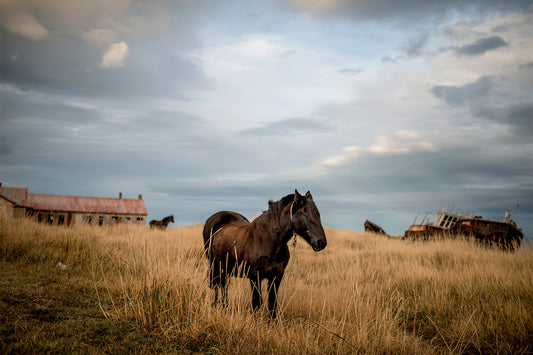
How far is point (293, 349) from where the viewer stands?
3.95 metres

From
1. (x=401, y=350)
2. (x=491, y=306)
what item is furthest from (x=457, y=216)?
(x=401, y=350)

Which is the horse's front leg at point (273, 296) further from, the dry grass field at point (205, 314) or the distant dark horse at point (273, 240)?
the dry grass field at point (205, 314)

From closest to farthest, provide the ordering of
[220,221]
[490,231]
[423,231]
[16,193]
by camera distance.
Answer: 1. [220,221]
2. [490,231]
3. [423,231]
4. [16,193]

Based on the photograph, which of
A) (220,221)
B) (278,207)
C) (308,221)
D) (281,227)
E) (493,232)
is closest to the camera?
(308,221)

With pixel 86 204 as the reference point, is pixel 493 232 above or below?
above

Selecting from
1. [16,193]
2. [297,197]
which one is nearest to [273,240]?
[297,197]

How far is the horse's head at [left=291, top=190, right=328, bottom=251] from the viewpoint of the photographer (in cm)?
439

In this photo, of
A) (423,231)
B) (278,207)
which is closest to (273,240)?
(278,207)

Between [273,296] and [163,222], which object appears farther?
[163,222]

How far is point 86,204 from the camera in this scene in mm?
37031

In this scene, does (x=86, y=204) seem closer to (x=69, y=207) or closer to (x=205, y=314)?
(x=69, y=207)

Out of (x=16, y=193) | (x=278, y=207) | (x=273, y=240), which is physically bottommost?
(x=16, y=193)

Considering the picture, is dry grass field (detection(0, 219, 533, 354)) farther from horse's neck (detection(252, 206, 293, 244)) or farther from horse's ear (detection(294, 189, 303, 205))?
horse's ear (detection(294, 189, 303, 205))

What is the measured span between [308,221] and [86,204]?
38494 millimetres
